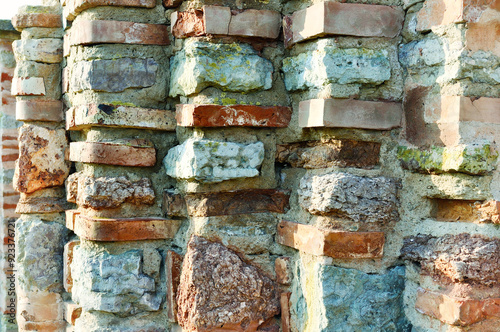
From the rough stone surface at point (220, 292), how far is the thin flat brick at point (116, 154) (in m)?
0.35

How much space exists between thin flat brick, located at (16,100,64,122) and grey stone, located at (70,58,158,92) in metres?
0.39

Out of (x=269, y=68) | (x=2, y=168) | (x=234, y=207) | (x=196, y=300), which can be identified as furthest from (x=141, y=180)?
(x=2, y=168)

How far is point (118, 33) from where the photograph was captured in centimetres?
→ 201

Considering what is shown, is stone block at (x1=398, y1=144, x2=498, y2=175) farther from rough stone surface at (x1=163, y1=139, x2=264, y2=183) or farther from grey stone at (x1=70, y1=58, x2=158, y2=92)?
grey stone at (x1=70, y1=58, x2=158, y2=92)

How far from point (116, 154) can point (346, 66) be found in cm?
86

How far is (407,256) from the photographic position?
6.00ft

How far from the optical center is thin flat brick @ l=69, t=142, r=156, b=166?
1999mm

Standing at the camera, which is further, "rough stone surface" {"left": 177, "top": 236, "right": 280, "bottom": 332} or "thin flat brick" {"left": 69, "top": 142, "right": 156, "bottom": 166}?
"thin flat brick" {"left": 69, "top": 142, "right": 156, "bottom": 166}

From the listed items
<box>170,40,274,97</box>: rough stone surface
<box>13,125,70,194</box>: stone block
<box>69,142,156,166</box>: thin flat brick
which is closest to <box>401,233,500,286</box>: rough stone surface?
<box>170,40,274,97</box>: rough stone surface

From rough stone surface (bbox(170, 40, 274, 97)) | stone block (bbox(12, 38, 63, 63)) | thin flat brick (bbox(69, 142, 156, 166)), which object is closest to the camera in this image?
rough stone surface (bbox(170, 40, 274, 97))

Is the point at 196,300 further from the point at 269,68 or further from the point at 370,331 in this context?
the point at 269,68

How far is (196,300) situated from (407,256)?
2.32 ft

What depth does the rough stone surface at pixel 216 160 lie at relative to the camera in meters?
1.86

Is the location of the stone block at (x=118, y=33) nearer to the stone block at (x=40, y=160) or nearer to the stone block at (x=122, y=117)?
the stone block at (x=122, y=117)
